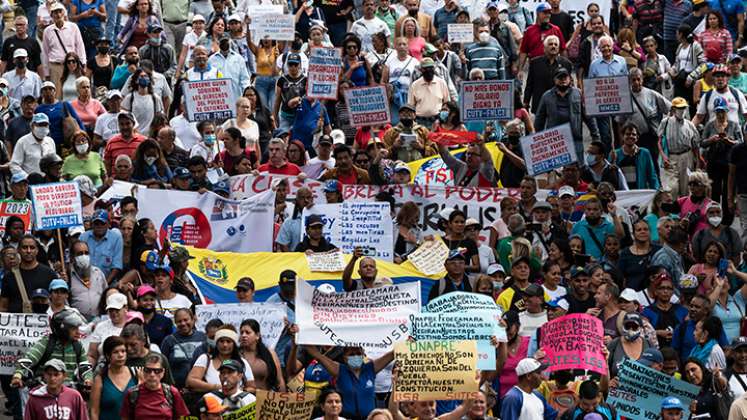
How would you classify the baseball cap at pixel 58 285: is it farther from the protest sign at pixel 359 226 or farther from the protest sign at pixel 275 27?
the protest sign at pixel 275 27

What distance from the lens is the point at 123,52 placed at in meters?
31.2

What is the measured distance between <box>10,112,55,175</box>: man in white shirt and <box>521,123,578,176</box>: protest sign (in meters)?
5.24

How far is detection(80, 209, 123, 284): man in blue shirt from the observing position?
900 inches

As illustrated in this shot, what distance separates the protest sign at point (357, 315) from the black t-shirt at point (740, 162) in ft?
20.4

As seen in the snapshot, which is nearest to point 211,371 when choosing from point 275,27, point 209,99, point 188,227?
point 188,227

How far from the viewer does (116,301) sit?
20578mm

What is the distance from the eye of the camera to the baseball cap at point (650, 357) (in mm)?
19859

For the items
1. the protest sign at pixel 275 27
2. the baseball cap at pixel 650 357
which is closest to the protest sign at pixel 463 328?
the baseball cap at pixel 650 357

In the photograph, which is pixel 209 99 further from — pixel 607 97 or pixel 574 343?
pixel 574 343

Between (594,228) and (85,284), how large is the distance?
535cm

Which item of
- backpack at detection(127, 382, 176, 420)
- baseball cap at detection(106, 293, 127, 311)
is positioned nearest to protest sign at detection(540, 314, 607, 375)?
backpack at detection(127, 382, 176, 420)

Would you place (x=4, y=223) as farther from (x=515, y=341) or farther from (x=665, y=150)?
(x=665, y=150)

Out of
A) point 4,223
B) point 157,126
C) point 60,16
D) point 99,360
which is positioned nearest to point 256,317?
point 99,360

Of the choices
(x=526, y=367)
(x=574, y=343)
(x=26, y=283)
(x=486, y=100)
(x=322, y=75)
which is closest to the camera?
(x=526, y=367)
